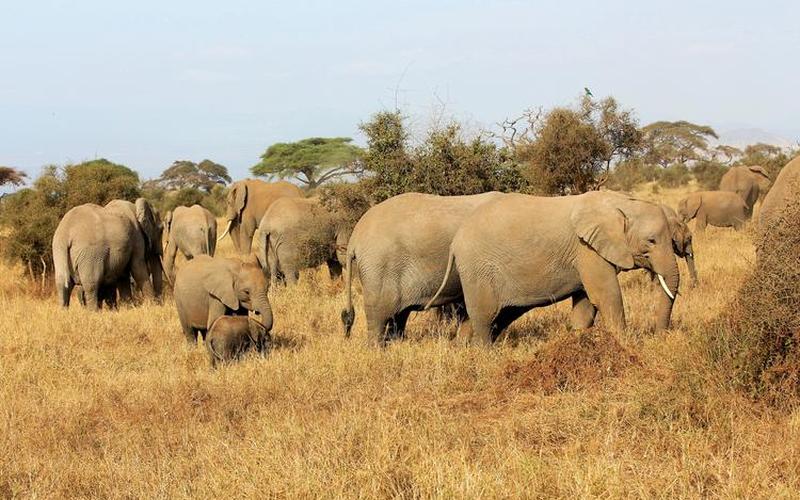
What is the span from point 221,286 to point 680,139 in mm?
53160

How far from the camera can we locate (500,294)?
870 centimetres

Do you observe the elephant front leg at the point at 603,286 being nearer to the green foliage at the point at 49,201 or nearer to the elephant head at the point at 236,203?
the green foliage at the point at 49,201

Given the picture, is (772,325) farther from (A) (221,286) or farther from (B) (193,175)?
(B) (193,175)

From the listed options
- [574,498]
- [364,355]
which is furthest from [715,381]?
[364,355]

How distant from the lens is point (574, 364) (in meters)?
7.05

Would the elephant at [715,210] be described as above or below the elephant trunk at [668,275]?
below

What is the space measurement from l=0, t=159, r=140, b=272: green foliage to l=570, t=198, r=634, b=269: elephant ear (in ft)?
36.4

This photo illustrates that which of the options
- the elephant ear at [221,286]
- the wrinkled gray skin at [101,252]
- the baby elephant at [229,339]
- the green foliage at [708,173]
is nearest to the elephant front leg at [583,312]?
the baby elephant at [229,339]

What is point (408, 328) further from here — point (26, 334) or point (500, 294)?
Answer: point (26, 334)

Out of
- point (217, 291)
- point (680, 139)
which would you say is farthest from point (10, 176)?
point (680, 139)

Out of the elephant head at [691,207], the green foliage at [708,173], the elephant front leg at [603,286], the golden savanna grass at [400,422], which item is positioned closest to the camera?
the golden savanna grass at [400,422]

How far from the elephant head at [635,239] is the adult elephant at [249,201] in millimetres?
11508

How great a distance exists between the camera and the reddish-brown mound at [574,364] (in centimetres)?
690

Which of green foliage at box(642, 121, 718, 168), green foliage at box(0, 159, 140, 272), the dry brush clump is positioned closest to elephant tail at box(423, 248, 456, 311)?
the dry brush clump
